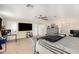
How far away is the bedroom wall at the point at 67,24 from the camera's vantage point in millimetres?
1736

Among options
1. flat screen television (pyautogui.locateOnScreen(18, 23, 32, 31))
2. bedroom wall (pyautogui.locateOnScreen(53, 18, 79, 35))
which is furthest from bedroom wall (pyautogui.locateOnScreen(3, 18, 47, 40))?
bedroom wall (pyautogui.locateOnScreen(53, 18, 79, 35))

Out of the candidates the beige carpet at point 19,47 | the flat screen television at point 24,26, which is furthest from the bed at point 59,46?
the flat screen television at point 24,26

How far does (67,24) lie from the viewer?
5.81 ft

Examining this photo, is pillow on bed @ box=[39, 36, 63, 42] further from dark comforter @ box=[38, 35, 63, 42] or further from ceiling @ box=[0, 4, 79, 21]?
ceiling @ box=[0, 4, 79, 21]

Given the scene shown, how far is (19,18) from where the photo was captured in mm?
1787

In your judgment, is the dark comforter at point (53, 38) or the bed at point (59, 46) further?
the dark comforter at point (53, 38)

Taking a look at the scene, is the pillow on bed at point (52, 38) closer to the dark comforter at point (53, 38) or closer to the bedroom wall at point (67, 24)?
the dark comforter at point (53, 38)

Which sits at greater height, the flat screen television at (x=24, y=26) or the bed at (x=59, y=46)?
the flat screen television at (x=24, y=26)

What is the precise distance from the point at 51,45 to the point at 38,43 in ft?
0.66

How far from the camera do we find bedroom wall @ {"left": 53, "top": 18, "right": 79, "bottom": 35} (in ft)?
5.70

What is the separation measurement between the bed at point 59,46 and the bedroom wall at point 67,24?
120mm

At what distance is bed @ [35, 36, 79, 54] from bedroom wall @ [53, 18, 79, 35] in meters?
0.12
